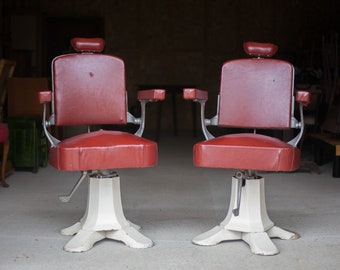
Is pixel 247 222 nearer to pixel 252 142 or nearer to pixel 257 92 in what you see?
pixel 252 142

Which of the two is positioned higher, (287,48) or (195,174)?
(287,48)

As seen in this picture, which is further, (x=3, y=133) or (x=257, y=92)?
(x=3, y=133)

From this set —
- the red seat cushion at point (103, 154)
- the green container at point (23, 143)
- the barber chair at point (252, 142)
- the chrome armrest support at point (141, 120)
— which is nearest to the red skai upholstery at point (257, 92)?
the barber chair at point (252, 142)

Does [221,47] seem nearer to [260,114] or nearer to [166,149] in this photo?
[166,149]

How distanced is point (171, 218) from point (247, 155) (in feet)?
3.11

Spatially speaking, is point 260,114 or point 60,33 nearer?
point 260,114

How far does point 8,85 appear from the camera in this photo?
6.27 metres

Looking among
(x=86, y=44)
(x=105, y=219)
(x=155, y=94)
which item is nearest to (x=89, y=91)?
(x=86, y=44)

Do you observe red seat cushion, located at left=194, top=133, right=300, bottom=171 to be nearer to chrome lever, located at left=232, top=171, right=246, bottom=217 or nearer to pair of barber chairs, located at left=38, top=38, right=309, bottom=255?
pair of barber chairs, located at left=38, top=38, right=309, bottom=255

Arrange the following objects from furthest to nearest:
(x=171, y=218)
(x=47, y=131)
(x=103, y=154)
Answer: (x=171, y=218) → (x=47, y=131) → (x=103, y=154)

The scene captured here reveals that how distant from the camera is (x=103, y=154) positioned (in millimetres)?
2889

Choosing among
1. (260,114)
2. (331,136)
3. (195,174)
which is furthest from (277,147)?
(331,136)

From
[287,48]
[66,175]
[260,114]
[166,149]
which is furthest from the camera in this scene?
[287,48]

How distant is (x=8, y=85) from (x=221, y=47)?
461 centimetres
